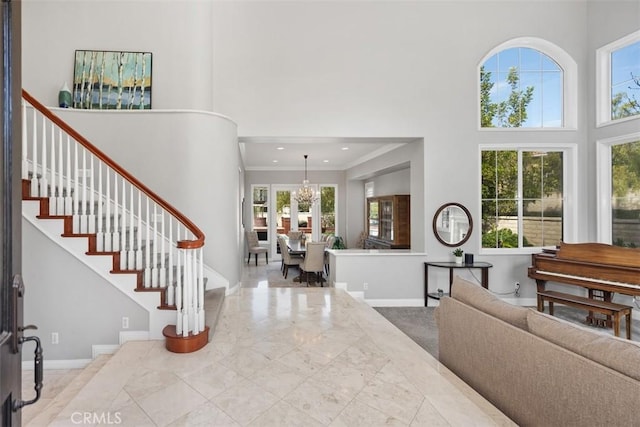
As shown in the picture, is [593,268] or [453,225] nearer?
[593,268]

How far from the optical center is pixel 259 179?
9.66 metres

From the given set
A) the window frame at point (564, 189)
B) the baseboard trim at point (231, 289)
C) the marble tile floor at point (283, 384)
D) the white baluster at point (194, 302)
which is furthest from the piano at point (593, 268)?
the white baluster at point (194, 302)

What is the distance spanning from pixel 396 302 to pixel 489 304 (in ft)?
9.76

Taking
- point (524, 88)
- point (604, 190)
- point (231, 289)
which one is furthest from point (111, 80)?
point (604, 190)

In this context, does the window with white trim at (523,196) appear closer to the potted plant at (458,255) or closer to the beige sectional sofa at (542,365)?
the potted plant at (458,255)

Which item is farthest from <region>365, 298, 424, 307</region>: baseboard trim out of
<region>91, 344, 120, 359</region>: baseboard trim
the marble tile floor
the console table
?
<region>91, 344, 120, 359</region>: baseboard trim

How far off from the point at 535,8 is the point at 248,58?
477 cm

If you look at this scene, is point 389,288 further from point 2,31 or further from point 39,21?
point 39,21

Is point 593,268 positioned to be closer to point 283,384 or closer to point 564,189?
point 564,189

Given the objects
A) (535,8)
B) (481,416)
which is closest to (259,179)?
(535,8)

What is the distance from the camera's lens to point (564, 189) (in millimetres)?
5164

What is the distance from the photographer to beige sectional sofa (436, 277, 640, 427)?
140 centimetres

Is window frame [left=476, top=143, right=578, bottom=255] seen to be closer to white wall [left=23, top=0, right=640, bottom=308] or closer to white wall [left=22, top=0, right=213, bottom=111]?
white wall [left=23, top=0, right=640, bottom=308]

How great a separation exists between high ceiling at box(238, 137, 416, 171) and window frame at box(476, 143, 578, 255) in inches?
58.9
